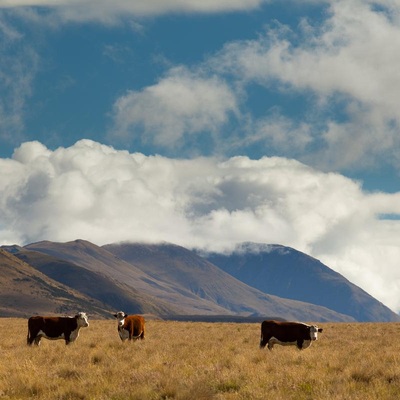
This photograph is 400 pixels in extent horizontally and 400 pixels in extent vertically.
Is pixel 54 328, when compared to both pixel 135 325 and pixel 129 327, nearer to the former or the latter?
pixel 129 327

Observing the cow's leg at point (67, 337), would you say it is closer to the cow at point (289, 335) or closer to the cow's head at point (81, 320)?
the cow's head at point (81, 320)

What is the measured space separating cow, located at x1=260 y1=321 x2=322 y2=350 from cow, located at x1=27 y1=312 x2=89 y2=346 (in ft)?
27.2

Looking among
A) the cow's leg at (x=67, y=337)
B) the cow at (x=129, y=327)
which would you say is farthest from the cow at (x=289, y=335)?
the cow's leg at (x=67, y=337)

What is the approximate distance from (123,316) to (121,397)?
16076 mm

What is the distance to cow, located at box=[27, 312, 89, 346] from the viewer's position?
26875mm

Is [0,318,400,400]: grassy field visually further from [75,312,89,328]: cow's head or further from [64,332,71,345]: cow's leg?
[75,312,89,328]: cow's head

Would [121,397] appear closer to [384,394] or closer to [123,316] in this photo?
[384,394]

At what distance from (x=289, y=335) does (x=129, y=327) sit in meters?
8.30

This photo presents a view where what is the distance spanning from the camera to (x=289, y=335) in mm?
24906

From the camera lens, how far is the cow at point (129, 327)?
28906 millimetres

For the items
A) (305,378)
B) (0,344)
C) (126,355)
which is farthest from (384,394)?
(0,344)

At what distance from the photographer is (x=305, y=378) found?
52.3 ft

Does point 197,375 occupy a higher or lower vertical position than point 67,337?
higher

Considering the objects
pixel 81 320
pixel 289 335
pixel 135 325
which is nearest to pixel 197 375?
pixel 289 335
